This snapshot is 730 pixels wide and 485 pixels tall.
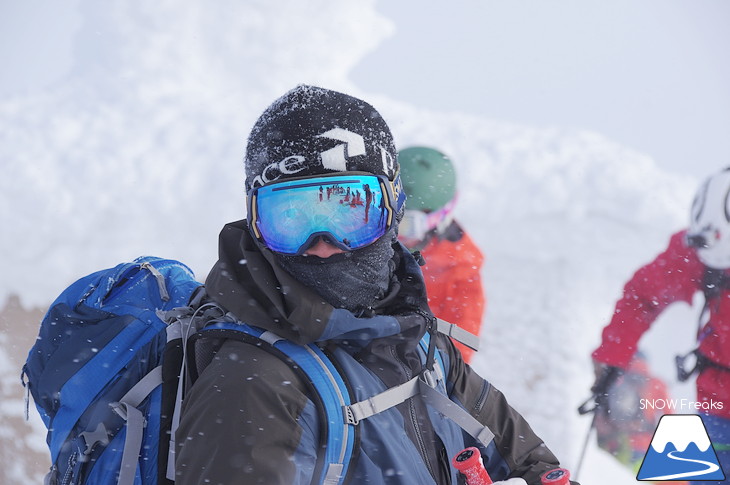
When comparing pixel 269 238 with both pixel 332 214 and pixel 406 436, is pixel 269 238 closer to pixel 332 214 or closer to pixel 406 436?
pixel 332 214

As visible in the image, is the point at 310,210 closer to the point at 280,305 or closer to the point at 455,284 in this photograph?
the point at 280,305

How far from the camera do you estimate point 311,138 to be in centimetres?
176

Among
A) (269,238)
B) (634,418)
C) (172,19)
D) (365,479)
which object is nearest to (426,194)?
(634,418)

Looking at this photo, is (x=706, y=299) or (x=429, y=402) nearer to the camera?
(x=429, y=402)

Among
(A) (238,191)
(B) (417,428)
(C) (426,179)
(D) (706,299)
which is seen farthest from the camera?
(A) (238,191)

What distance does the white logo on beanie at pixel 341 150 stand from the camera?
1.78 meters

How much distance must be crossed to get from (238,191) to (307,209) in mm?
7322

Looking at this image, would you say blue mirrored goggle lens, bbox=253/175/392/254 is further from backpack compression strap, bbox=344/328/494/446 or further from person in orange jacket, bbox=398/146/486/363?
person in orange jacket, bbox=398/146/486/363

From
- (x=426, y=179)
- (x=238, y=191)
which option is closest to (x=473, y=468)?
(x=426, y=179)

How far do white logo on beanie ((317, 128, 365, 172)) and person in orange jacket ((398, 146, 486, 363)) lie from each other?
235cm

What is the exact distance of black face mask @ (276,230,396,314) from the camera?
183 centimetres

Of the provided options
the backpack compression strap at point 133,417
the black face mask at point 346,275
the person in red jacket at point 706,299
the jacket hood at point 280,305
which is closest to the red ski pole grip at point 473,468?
the jacket hood at point 280,305

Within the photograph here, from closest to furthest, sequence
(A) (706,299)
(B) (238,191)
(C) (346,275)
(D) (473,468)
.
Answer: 1. (D) (473,468)
2. (C) (346,275)
3. (A) (706,299)
4. (B) (238,191)

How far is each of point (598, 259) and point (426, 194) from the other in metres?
3.97
